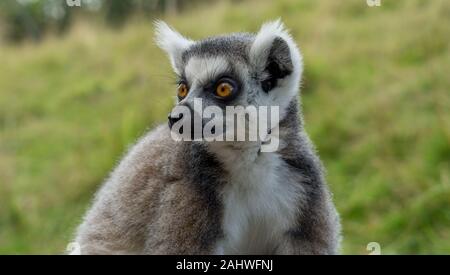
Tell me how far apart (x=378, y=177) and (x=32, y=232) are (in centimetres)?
407

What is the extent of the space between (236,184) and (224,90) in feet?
1.65

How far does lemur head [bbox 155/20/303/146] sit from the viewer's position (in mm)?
3621

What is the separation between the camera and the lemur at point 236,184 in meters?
3.50

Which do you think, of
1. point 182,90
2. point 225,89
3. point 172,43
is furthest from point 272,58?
point 172,43

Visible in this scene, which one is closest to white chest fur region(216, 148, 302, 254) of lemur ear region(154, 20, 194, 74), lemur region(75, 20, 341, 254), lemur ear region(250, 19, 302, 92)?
lemur region(75, 20, 341, 254)

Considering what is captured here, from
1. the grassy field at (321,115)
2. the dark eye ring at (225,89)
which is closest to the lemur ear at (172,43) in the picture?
the dark eye ring at (225,89)

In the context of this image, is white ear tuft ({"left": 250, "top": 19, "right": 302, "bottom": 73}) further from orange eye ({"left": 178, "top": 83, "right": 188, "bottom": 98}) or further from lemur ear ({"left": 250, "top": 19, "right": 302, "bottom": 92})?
orange eye ({"left": 178, "top": 83, "right": 188, "bottom": 98})

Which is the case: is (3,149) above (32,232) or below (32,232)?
above

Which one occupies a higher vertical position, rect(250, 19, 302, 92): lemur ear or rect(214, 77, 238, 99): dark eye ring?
rect(250, 19, 302, 92): lemur ear

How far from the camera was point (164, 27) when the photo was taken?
4.22 m

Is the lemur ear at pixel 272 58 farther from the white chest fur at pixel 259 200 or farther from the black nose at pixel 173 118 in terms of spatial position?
the black nose at pixel 173 118

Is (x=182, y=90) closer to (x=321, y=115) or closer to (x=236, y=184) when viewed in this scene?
(x=236, y=184)
